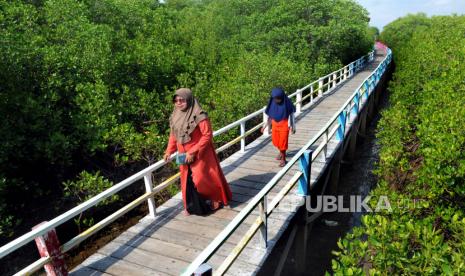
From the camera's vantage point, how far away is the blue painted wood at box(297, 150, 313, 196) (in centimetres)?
537

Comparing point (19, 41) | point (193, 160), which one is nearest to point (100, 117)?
point (19, 41)

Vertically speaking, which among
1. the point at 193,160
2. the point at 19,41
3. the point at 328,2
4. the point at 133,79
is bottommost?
the point at 193,160

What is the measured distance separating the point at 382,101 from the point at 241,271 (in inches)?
971

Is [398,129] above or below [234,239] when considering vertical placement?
above

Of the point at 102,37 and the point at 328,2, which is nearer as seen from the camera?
the point at 102,37

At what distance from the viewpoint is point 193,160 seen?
4.36 m

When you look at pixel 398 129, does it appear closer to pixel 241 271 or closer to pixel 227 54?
pixel 241 271

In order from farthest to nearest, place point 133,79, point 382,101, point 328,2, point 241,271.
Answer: point 382,101 < point 328,2 < point 133,79 < point 241,271

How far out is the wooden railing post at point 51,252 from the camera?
3330 millimetres

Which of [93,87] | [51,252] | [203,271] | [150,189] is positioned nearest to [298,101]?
[93,87]

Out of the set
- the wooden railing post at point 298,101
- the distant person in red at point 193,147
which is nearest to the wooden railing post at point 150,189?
the distant person in red at point 193,147

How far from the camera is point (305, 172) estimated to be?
5.42 meters

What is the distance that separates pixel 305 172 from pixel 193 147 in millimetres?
2032

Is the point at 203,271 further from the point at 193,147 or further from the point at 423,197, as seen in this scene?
the point at 423,197
